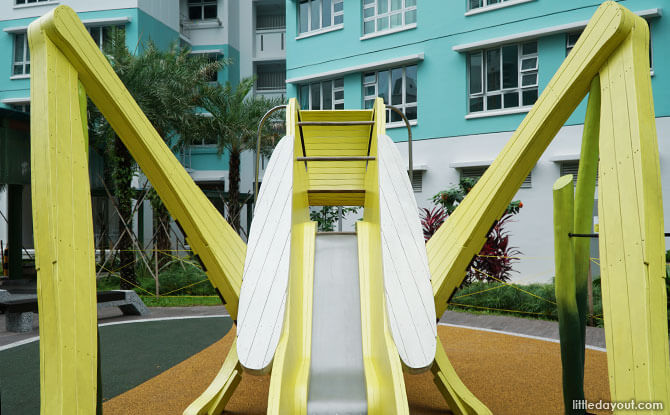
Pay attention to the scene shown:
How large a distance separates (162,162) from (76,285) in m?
1.15

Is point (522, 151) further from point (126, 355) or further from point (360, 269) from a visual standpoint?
point (126, 355)

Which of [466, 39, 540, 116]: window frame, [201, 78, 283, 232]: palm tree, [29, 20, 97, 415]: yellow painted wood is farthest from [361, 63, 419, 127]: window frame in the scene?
[29, 20, 97, 415]: yellow painted wood

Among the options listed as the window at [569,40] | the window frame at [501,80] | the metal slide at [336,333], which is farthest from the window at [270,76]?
the metal slide at [336,333]

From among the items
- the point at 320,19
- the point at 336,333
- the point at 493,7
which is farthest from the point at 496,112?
the point at 336,333

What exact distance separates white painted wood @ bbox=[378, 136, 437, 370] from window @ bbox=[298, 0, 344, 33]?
15777 millimetres

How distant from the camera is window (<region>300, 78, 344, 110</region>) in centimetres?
1811

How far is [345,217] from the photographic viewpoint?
1700 cm

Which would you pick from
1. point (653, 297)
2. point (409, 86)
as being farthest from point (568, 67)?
point (409, 86)

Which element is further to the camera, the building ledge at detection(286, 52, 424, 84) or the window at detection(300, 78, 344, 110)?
the window at detection(300, 78, 344, 110)

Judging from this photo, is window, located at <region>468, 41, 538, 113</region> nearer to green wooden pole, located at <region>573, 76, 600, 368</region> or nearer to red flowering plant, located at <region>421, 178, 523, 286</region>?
red flowering plant, located at <region>421, 178, 523, 286</region>

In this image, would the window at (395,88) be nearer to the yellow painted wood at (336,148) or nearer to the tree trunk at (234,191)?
the tree trunk at (234,191)

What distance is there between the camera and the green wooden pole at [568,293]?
3.77m

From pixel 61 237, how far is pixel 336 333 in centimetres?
227

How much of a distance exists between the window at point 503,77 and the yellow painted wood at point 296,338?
10.9 metres
